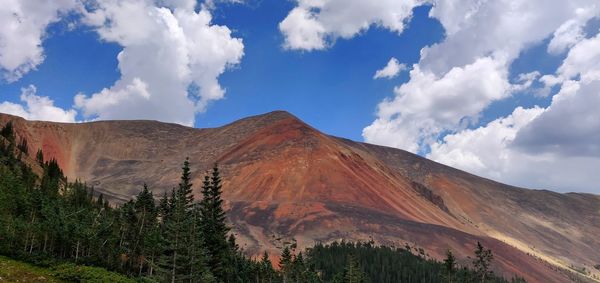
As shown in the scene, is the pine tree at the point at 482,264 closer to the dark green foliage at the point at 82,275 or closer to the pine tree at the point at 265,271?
the pine tree at the point at 265,271

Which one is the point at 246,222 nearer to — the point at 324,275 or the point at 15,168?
the point at 324,275

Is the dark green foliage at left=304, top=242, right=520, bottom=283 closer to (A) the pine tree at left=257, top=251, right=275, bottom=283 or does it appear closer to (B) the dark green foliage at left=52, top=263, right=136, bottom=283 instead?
(A) the pine tree at left=257, top=251, right=275, bottom=283

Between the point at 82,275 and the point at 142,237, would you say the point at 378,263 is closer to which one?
the point at 142,237

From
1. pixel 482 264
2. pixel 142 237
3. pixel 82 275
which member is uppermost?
pixel 142 237

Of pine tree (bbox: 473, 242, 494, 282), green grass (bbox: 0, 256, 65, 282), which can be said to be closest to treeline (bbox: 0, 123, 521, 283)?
pine tree (bbox: 473, 242, 494, 282)

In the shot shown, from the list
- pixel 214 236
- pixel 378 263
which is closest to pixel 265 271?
pixel 214 236

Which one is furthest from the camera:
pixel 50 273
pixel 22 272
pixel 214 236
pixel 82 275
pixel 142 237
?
pixel 142 237

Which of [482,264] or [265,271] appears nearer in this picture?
[482,264]

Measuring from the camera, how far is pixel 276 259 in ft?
529

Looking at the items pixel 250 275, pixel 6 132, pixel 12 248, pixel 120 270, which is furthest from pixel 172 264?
pixel 6 132

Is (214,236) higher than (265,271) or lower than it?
higher

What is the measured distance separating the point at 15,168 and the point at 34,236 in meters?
50.1

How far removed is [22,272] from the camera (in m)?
47.7

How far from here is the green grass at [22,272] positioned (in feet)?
145
